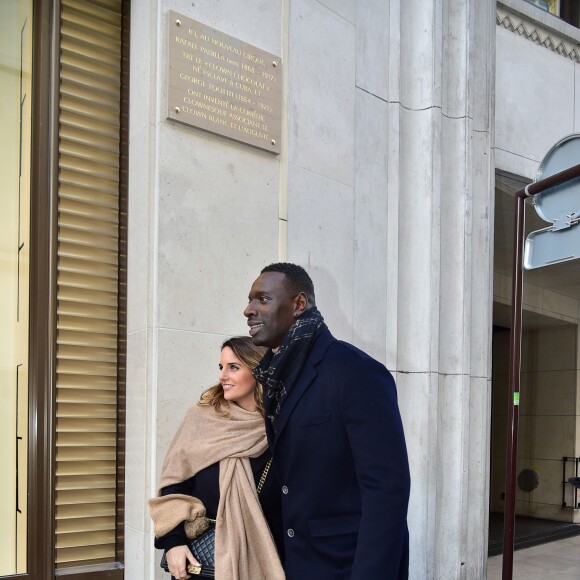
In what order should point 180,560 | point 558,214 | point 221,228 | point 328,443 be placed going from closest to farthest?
1. point 328,443
2. point 180,560
3. point 558,214
4. point 221,228

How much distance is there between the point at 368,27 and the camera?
628 centimetres

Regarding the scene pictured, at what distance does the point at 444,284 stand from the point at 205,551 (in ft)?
12.7

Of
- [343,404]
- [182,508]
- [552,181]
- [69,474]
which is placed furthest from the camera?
[69,474]

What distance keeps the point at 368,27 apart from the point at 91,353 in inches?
138

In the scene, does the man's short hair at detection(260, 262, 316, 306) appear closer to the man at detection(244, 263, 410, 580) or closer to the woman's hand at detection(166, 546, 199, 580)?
the man at detection(244, 263, 410, 580)

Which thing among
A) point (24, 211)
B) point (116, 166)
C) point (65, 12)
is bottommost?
point (24, 211)

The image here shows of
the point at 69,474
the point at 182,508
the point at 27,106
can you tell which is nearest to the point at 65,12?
the point at 27,106

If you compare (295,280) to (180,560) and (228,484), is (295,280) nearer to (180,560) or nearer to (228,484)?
(228,484)

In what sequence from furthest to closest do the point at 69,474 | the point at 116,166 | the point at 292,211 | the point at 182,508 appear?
1. the point at 292,211
2. the point at 116,166
3. the point at 69,474
4. the point at 182,508

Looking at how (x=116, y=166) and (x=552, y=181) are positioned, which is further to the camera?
(x=116, y=166)

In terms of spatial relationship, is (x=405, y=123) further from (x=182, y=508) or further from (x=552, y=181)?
(x=182, y=508)

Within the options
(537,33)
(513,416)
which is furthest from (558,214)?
(537,33)

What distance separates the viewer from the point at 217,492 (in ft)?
10.6

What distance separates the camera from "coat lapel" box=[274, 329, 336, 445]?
271 centimetres
